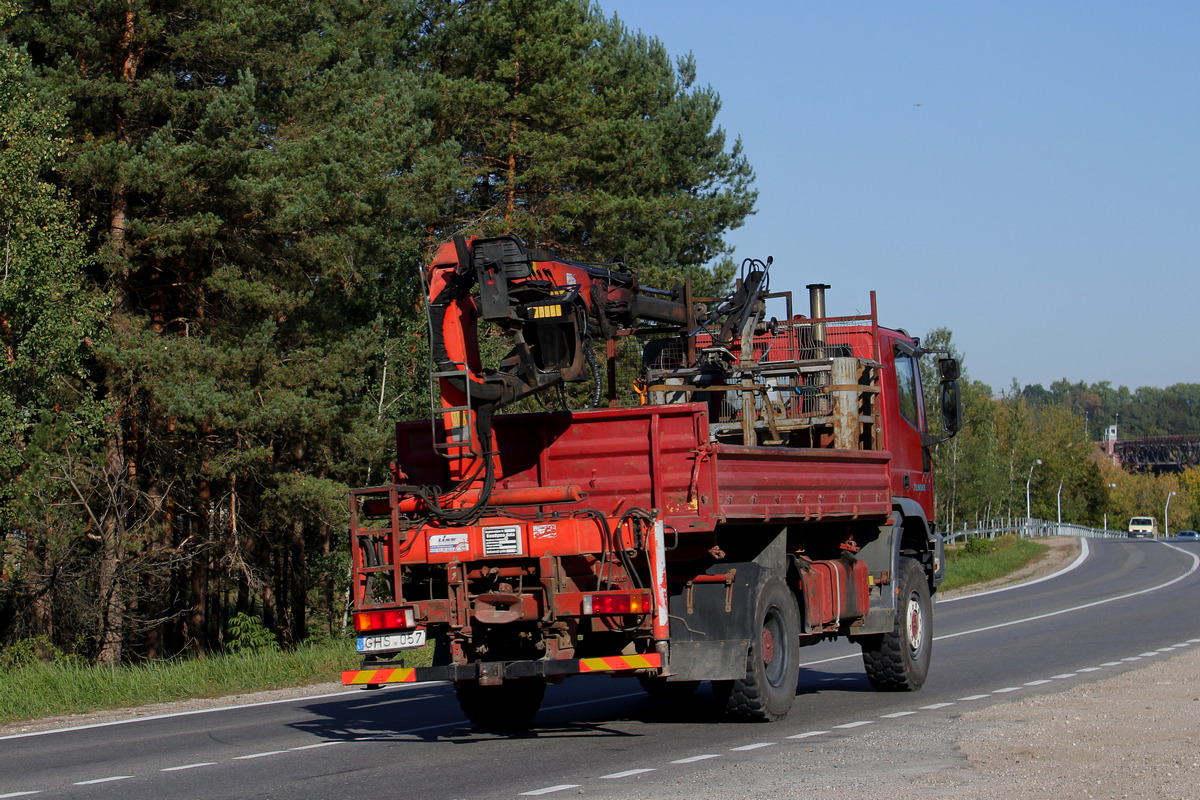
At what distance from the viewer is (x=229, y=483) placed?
26.8m

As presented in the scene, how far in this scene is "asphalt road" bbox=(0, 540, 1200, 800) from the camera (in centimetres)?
872

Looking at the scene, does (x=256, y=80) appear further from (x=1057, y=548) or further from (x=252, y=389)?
(x=1057, y=548)

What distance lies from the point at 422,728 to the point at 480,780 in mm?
3172

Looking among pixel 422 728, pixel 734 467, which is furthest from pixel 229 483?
pixel 734 467

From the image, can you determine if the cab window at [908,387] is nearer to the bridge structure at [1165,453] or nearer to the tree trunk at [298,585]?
the tree trunk at [298,585]

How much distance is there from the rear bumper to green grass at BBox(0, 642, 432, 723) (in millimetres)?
5978

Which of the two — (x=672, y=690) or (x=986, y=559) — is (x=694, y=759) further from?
(x=986, y=559)

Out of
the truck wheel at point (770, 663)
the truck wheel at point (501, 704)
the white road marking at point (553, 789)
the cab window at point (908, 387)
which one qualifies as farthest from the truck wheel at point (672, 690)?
the white road marking at point (553, 789)

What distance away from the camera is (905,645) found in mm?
13617

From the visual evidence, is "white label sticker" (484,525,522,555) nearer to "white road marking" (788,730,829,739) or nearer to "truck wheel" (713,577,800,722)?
"truck wheel" (713,577,800,722)

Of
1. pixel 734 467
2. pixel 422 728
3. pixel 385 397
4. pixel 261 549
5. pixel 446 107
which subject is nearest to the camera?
pixel 734 467

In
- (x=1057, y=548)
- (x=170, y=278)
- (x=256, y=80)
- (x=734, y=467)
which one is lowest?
(x=1057, y=548)

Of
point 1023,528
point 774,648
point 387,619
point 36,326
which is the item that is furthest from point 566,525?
point 1023,528

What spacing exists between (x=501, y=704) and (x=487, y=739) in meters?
0.72
